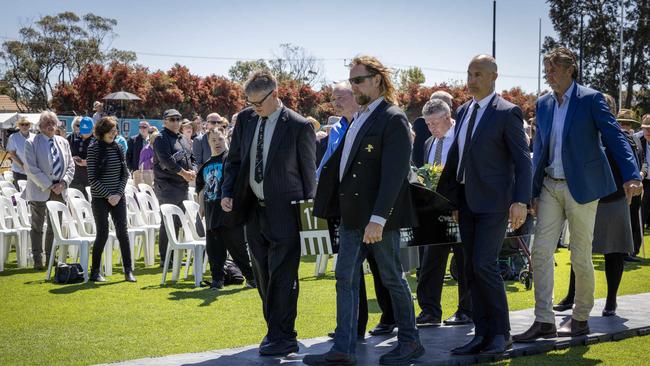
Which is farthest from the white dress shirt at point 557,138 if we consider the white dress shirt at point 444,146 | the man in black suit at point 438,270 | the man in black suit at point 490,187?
the white dress shirt at point 444,146

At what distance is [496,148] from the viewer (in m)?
6.79

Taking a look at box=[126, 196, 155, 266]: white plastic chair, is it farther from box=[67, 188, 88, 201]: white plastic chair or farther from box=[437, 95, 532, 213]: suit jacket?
box=[437, 95, 532, 213]: suit jacket

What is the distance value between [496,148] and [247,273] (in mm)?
5215

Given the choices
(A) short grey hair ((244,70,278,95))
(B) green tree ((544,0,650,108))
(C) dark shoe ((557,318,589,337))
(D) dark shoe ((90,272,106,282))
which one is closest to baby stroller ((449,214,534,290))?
(C) dark shoe ((557,318,589,337))

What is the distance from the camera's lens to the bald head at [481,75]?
6891 millimetres

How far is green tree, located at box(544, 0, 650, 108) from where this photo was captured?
64.9 m

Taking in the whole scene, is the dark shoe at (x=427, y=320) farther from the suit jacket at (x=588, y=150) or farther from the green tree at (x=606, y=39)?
the green tree at (x=606, y=39)

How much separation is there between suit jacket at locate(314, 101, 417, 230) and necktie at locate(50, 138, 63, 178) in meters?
8.26

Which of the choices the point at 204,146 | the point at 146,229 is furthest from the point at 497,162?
the point at 146,229

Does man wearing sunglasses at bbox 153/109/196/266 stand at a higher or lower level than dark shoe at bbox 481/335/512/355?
higher

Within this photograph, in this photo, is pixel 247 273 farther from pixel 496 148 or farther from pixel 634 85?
pixel 634 85

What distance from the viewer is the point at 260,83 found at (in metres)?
7.16

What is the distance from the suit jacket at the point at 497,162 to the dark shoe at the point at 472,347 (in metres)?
0.99

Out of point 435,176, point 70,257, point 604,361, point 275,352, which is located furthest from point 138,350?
point 70,257
